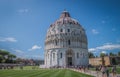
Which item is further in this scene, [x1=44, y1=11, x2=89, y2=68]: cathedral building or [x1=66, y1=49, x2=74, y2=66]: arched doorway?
[x1=66, y1=49, x2=74, y2=66]: arched doorway

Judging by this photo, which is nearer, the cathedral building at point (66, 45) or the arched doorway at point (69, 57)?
the cathedral building at point (66, 45)

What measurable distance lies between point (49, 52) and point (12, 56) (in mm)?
38543

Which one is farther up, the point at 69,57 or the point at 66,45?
the point at 66,45

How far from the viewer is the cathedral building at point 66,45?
303ft

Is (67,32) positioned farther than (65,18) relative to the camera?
No

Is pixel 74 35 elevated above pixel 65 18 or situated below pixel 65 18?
below

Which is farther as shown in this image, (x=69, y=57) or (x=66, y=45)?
(x=69, y=57)

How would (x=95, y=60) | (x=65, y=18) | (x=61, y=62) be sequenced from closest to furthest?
1. (x=61, y=62)
2. (x=65, y=18)
3. (x=95, y=60)

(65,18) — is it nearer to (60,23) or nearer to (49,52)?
(60,23)

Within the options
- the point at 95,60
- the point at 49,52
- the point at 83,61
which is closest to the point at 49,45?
the point at 49,52

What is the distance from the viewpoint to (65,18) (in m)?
101

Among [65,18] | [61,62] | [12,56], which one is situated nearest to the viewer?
[61,62]

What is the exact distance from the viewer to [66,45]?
9231 centimetres

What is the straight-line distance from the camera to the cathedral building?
92250 mm
